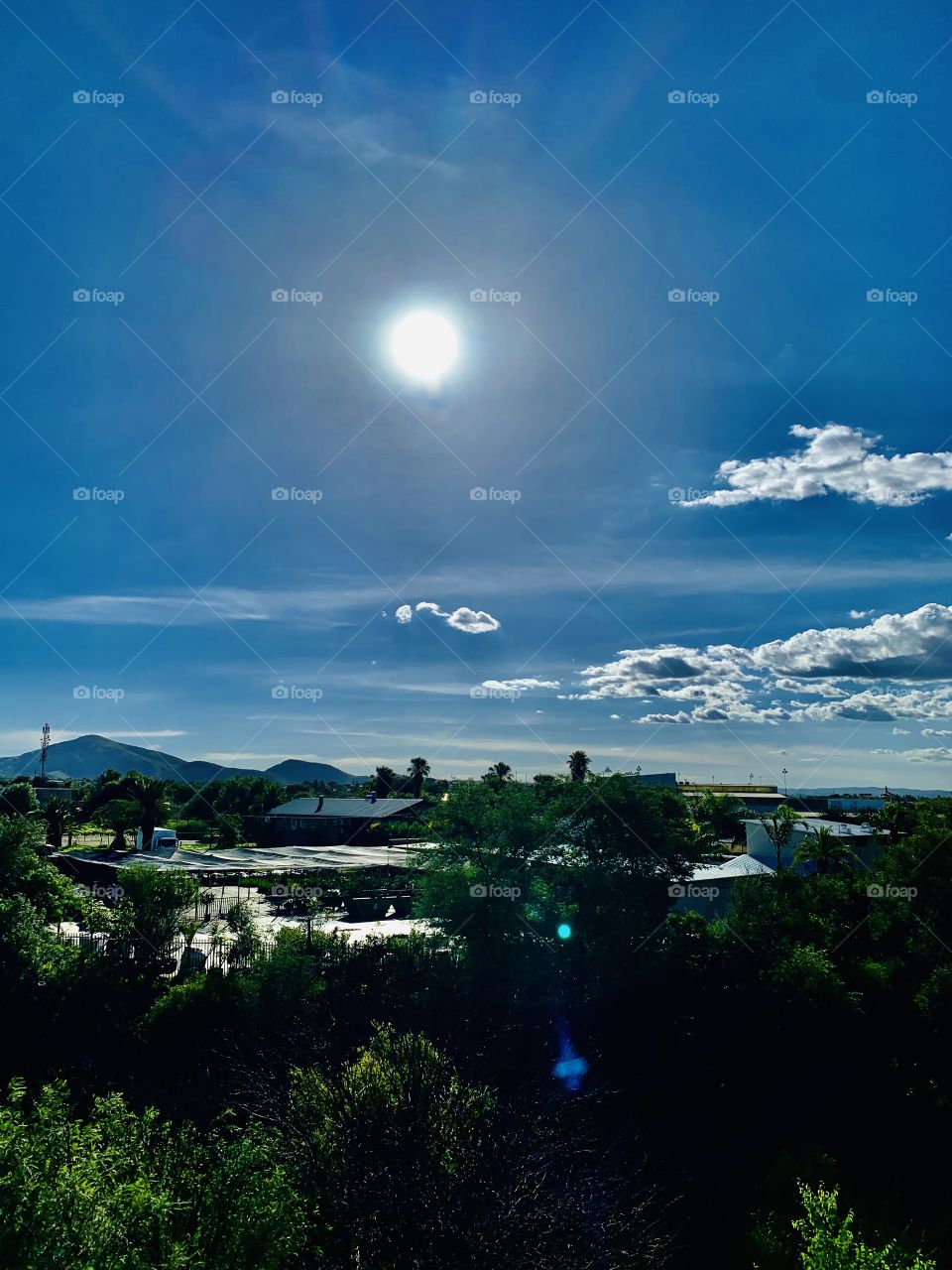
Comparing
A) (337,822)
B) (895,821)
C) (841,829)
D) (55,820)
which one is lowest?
(337,822)

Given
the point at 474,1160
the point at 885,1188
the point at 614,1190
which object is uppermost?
the point at 474,1160

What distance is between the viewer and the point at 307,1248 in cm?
1400

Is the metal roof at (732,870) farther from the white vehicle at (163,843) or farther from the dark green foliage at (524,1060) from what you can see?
the white vehicle at (163,843)

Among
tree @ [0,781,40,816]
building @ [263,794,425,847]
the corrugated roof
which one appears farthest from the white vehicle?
the corrugated roof

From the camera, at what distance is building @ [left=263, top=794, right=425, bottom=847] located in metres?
83.8

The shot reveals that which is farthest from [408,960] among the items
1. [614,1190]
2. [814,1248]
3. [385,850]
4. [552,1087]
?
[385,850]

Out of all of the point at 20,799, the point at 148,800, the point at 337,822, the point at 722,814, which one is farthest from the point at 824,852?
the point at 20,799

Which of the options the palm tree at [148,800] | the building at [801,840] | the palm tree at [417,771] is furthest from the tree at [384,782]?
the building at [801,840]

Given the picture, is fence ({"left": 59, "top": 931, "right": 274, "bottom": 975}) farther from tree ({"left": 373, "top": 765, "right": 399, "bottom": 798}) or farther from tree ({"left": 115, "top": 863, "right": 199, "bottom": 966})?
tree ({"left": 373, "top": 765, "right": 399, "bottom": 798})

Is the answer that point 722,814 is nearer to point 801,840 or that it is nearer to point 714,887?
point 801,840

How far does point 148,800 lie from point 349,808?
74.4 ft

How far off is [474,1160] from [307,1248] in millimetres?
3430

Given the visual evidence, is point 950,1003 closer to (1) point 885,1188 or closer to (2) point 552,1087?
(1) point 885,1188

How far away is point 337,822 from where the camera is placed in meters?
85.4
